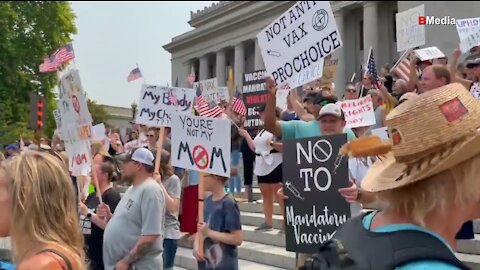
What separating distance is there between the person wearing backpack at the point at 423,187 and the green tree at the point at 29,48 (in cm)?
2120

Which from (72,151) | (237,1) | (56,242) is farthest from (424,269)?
(237,1)

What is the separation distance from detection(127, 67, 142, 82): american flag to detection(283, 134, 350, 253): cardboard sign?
1363 centimetres

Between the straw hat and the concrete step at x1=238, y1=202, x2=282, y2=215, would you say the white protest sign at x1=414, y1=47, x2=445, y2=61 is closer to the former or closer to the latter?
the concrete step at x1=238, y1=202, x2=282, y2=215

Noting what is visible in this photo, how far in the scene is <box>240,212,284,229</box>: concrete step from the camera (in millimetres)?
Result: 8898

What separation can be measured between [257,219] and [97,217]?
421 centimetres

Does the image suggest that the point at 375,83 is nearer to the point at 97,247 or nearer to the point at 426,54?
the point at 426,54

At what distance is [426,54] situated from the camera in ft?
25.8

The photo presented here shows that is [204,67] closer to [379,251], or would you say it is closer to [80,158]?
[80,158]

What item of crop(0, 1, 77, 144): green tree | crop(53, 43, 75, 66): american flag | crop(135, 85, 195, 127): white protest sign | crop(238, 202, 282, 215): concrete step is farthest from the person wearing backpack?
crop(0, 1, 77, 144): green tree

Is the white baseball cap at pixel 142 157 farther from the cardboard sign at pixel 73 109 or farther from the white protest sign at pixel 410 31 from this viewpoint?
the white protest sign at pixel 410 31

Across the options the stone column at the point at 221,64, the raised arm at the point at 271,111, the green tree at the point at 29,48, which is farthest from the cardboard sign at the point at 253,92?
the stone column at the point at 221,64

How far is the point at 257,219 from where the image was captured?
9.49 metres

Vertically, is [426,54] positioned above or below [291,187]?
above

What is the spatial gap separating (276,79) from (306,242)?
6.74 ft
